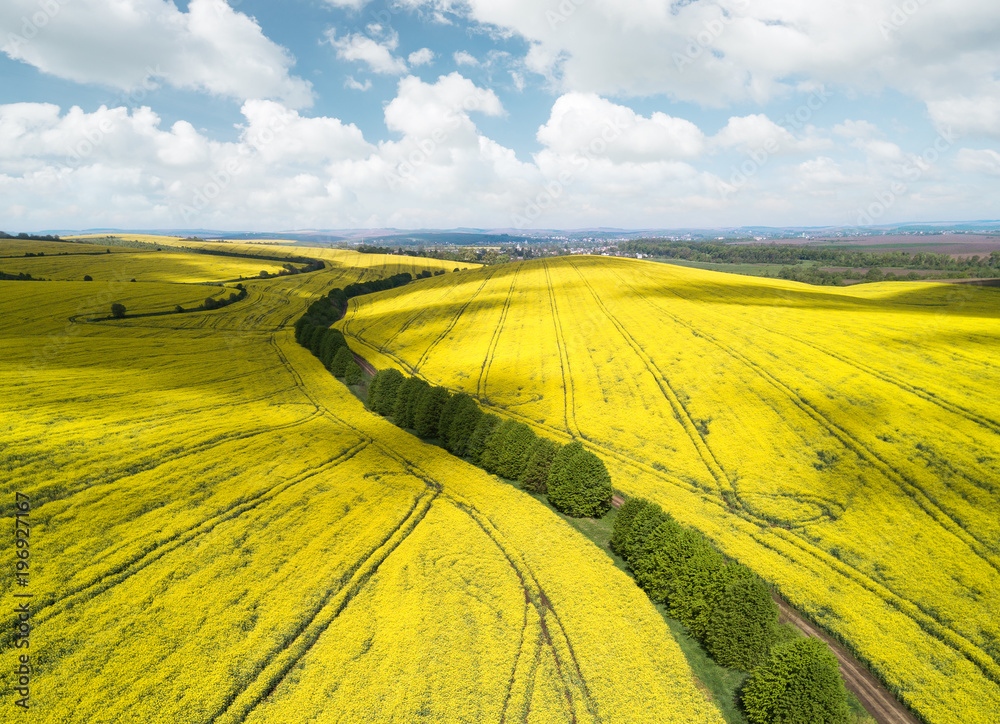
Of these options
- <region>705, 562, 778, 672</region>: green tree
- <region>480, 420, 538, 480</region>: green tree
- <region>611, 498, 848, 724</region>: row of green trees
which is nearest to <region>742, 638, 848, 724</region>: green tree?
<region>611, 498, 848, 724</region>: row of green trees

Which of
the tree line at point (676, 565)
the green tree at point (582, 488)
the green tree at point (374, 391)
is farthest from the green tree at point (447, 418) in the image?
the green tree at point (582, 488)

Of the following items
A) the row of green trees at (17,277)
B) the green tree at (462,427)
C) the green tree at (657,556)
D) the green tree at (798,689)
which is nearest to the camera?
the green tree at (798,689)

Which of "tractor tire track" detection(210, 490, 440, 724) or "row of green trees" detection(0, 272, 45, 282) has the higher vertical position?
"row of green trees" detection(0, 272, 45, 282)

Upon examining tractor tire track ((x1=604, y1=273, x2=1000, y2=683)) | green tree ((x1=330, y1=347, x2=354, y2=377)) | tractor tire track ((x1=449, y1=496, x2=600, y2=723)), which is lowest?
tractor tire track ((x1=449, y1=496, x2=600, y2=723))

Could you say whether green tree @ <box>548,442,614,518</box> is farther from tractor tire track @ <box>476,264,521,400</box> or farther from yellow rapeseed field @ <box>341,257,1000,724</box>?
tractor tire track @ <box>476,264,521,400</box>

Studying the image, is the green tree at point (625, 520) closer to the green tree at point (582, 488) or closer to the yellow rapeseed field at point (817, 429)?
the green tree at point (582, 488)

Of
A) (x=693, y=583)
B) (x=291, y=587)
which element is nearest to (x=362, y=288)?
(x=291, y=587)

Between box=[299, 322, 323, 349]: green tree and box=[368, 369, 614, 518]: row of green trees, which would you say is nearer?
box=[368, 369, 614, 518]: row of green trees
